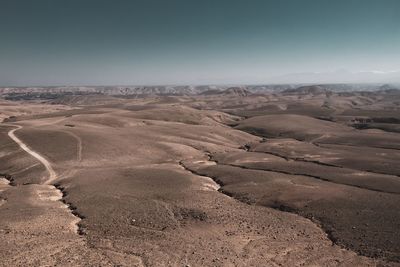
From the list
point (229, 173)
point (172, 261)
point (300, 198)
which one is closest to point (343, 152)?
point (229, 173)

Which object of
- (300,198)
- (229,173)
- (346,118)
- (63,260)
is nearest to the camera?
(63,260)

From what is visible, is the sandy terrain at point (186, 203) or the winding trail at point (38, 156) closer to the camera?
the sandy terrain at point (186, 203)

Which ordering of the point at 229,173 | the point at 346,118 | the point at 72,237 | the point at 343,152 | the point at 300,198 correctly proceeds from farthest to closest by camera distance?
the point at 346,118, the point at 343,152, the point at 229,173, the point at 300,198, the point at 72,237

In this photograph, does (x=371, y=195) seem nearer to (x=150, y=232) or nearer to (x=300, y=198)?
(x=300, y=198)

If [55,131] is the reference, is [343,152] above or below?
below

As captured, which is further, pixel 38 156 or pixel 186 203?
pixel 38 156

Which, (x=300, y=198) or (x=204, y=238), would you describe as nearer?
(x=204, y=238)

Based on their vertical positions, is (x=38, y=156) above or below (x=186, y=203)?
above

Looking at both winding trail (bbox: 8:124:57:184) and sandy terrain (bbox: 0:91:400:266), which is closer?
sandy terrain (bbox: 0:91:400:266)
